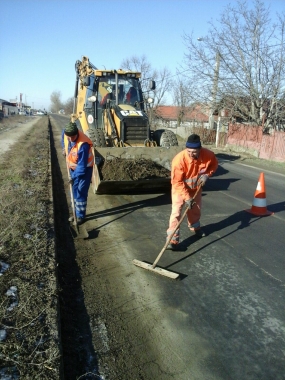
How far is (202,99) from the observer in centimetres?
2264

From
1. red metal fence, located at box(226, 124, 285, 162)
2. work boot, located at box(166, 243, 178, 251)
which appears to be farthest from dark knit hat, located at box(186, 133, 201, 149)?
red metal fence, located at box(226, 124, 285, 162)

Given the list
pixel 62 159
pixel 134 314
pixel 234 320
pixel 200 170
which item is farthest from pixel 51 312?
pixel 62 159

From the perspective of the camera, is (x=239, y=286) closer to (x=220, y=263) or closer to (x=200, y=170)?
(x=220, y=263)

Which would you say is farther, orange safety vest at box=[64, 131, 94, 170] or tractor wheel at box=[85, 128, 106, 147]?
tractor wheel at box=[85, 128, 106, 147]

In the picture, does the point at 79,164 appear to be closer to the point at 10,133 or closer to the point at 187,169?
the point at 187,169

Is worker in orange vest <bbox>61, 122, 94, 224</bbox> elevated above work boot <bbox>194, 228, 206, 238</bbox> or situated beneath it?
elevated above

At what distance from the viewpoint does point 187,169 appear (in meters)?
5.20

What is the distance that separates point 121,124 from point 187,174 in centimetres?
441

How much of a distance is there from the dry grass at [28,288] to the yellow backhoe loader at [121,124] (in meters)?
2.01

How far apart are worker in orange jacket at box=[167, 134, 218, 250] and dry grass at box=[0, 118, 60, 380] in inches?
65.5

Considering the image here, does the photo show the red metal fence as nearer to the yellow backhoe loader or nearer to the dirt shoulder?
the yellow backhoe loader

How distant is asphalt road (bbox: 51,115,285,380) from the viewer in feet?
9.73

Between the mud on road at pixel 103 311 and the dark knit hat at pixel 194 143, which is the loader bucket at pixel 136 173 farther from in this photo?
the dark knit hat at pixel 194 143

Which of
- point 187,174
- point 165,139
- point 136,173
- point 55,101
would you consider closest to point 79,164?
point 187,174
